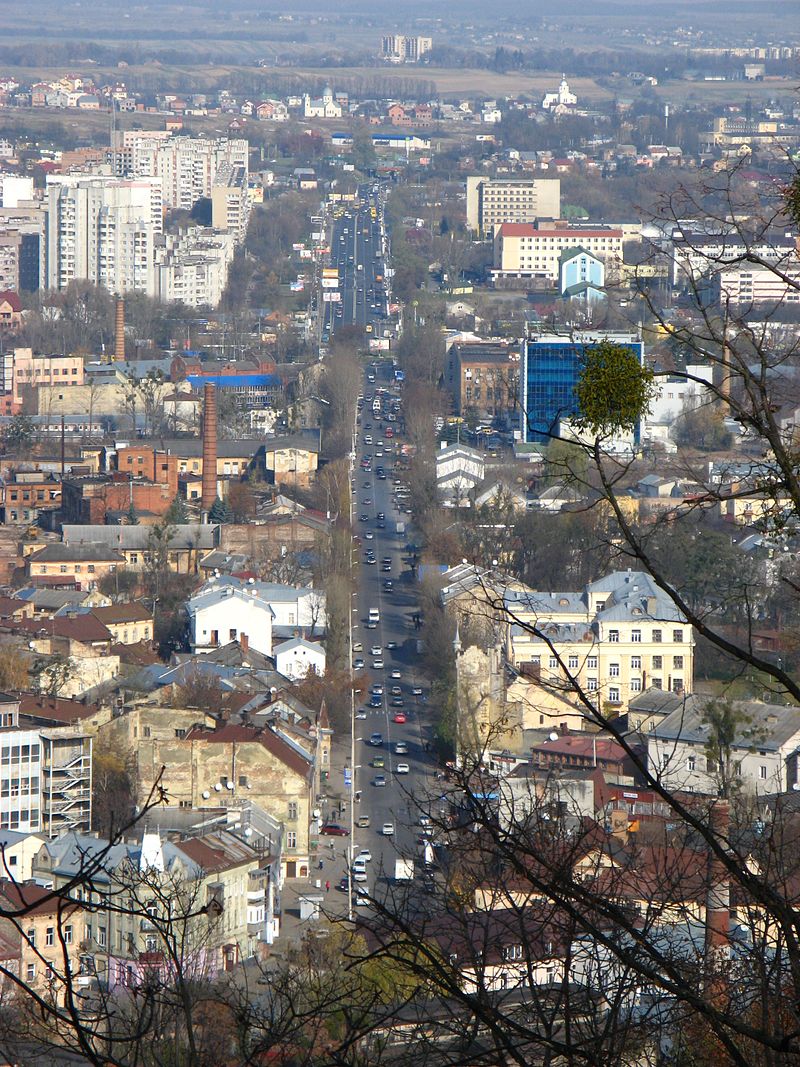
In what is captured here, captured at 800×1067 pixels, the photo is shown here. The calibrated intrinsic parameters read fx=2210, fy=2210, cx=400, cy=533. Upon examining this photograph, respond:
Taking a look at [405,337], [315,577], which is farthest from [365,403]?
[315,577]

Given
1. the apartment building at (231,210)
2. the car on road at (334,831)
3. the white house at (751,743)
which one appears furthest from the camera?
the apartment building at (231,210)

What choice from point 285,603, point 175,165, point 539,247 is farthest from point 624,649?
point 175,165

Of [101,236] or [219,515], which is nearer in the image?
[219,515]

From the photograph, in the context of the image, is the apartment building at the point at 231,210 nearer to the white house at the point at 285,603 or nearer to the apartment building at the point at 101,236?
the apartment building at the point at 101,236

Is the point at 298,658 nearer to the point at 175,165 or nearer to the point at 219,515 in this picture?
the point at 219,515

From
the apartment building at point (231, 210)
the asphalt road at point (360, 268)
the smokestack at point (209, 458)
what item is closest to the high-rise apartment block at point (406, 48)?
the asphalt road at point (360, 268)

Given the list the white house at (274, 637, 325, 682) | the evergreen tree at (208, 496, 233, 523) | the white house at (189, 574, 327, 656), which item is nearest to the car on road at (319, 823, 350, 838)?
the white house at (274, 637, 325, 682)

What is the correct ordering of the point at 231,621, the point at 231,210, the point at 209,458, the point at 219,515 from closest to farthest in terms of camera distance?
the point at 231,621 → the point at 219,515 → the point at 209,458 → the point at 231,210
